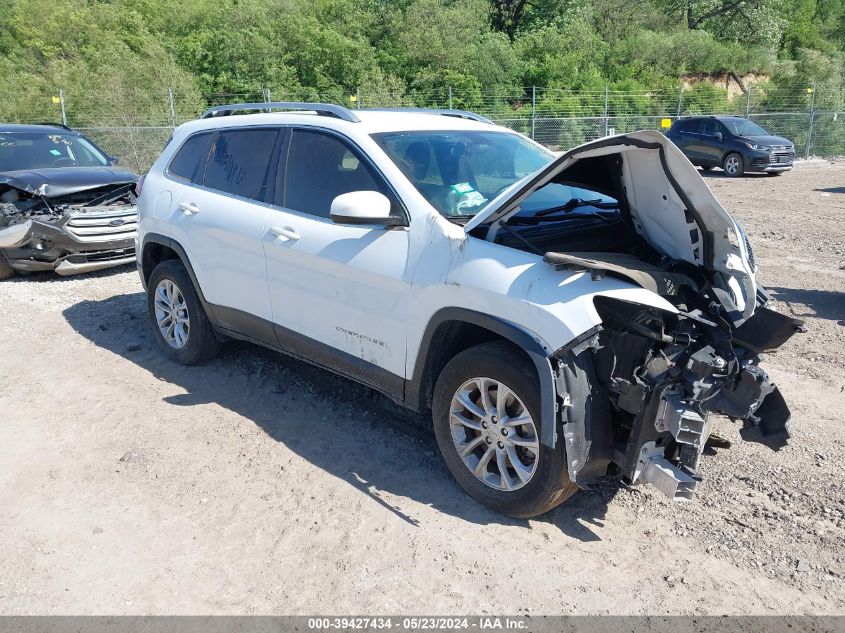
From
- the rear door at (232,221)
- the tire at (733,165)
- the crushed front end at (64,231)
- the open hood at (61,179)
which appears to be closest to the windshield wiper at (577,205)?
the rear door at (232,221)

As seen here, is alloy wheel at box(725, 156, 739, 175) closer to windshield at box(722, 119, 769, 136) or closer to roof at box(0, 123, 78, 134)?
windshield at box(722, 119, 769, 136)

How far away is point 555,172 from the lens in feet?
11.1


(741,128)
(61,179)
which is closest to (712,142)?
(741,128)

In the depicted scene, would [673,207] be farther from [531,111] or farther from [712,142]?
[531,111]

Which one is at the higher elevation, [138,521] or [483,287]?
[483,287]

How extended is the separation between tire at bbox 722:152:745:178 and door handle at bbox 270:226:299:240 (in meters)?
18.6

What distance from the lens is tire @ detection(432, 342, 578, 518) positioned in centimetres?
334

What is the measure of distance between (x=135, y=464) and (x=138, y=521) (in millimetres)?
650

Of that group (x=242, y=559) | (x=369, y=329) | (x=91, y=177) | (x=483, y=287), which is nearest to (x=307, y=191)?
(x=369, y=329)

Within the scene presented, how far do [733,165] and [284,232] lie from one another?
18798 mm

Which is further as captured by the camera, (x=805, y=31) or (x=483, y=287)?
(x=805, y=31)

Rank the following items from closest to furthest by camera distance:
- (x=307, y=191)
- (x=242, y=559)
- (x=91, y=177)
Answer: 1. (x=242, y=559)
2. (x=307, y=191)
3. (x=91, y=177)

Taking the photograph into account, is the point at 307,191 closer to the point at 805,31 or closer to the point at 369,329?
the point at 369,329

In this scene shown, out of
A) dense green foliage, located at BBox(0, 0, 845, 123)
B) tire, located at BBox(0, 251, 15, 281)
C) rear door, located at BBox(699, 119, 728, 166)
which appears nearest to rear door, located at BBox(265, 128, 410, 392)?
tire, located at BBox(0, 251, 15, 281)
